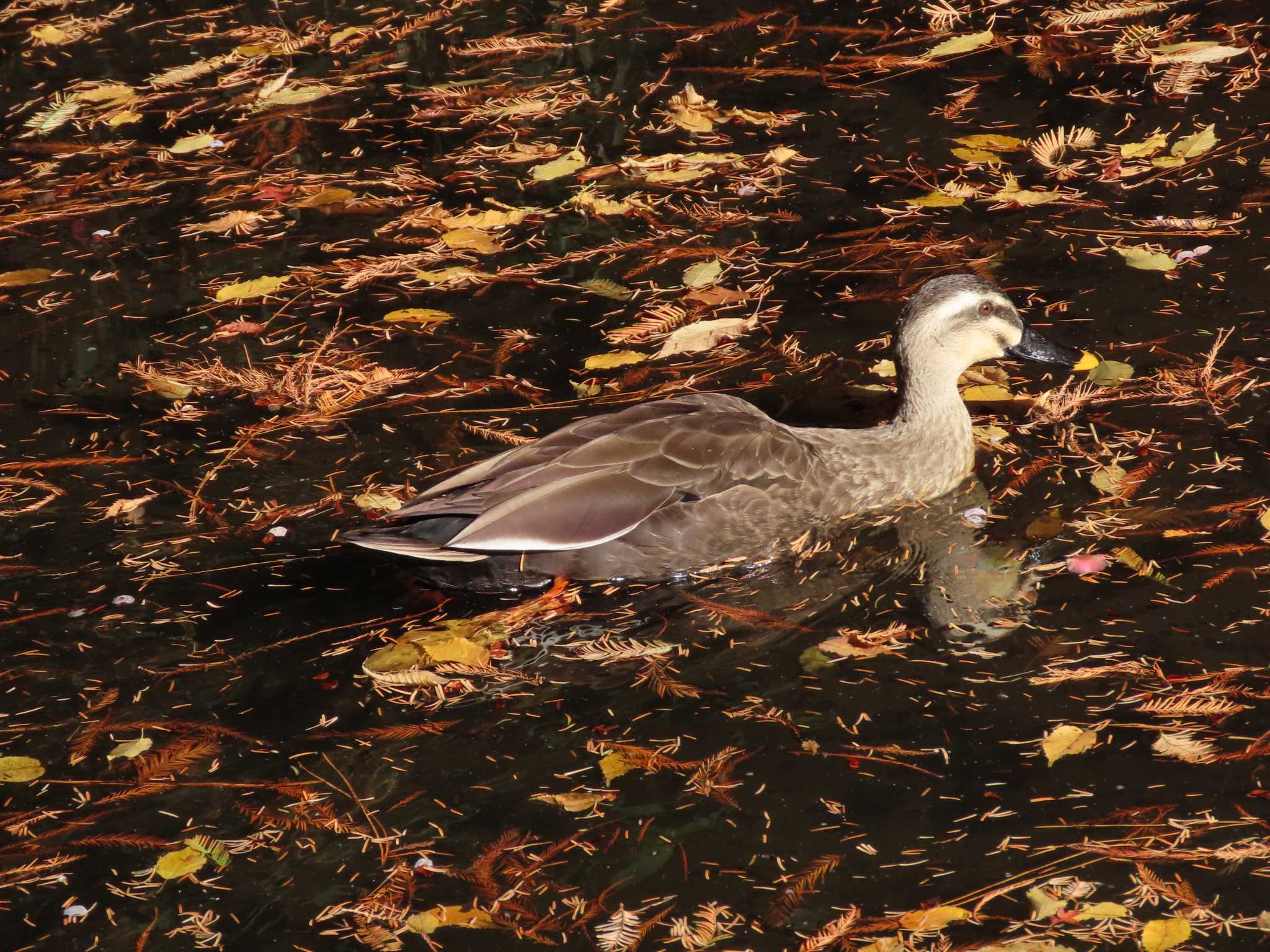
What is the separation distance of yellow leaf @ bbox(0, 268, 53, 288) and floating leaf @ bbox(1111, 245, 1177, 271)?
5440mm

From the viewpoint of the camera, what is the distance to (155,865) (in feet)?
14.3

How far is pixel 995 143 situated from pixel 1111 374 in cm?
216

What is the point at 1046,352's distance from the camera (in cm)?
602

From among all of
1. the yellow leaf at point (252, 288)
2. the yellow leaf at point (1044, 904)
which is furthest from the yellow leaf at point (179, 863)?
the yellow leaf at point (252, 288)

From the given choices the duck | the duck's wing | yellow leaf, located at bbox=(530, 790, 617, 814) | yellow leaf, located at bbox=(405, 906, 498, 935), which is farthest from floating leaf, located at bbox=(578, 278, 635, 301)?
yellow leaf, located at bbox=(405, 906, 498, 935)

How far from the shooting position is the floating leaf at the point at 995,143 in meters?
7.70

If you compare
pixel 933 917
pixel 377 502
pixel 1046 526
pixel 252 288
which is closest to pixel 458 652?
pixel 377 502

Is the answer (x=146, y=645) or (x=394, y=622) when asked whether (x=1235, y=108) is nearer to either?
(x=394, y=622)

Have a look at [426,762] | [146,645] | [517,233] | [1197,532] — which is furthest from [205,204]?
[1197,532]

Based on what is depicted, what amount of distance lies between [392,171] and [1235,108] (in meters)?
4.62

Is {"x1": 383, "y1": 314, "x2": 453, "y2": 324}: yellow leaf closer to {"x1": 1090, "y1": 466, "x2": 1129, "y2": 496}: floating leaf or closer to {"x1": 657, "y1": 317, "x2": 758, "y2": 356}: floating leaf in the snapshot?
{"x1": 657, "y1": 317, "x2": 758, "y2": 356}: floating leaf

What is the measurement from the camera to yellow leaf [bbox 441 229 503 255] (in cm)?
753

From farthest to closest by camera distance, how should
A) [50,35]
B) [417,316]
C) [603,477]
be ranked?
[50,35], [417,316], [603,477]

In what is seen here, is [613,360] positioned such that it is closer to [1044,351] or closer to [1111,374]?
[1044,351]
